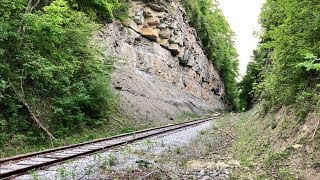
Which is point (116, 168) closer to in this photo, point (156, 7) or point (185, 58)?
point (156, 7)

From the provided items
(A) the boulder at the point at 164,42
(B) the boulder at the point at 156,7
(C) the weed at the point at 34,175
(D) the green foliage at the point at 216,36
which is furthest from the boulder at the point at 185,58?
(C) the weed at the point at 34,175

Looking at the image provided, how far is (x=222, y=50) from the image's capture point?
5981cm

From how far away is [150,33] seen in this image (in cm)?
3322

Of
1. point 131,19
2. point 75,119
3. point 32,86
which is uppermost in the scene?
point 131,19

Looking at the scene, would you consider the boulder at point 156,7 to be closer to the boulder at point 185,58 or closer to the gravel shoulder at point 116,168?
the boulder at point 185,58

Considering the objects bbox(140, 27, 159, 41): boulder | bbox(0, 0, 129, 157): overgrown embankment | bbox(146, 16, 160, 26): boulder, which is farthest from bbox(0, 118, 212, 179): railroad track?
bbox(146, 16, 160, 26): boulder

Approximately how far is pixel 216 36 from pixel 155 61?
2700 centimetres

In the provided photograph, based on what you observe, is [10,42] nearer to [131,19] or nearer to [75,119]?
[75,119]

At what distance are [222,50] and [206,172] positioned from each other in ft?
179

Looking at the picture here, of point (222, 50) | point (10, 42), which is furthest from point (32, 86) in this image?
point (222, 50)

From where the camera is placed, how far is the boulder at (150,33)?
107 feet

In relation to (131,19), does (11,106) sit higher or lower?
lower

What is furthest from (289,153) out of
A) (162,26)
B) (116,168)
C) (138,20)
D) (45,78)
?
(162,26)

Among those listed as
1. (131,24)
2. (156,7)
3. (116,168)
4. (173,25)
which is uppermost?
(156,7)
